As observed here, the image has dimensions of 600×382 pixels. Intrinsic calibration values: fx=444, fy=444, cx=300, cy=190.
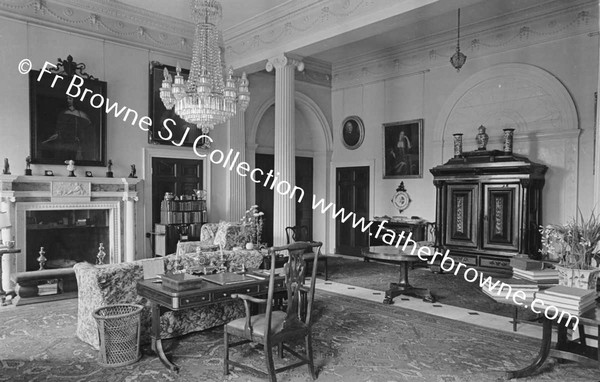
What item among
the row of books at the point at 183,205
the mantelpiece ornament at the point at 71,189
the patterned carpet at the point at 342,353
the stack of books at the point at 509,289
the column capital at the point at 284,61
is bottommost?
the patterned carpet at the point at 342,353

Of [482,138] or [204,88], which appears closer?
[204,88]

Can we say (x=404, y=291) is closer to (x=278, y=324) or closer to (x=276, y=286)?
(x=276, y=286)

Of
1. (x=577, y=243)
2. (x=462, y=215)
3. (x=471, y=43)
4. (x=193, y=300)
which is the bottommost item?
(x=193, y=300)

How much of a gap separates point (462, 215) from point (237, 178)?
4774mm

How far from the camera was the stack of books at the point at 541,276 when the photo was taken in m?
3.85

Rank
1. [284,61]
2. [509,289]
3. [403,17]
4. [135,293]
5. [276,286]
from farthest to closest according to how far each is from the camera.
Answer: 1. [284,61]
2. [403,17]
3. [135,293]
4. [276,286]
5. [509,289]

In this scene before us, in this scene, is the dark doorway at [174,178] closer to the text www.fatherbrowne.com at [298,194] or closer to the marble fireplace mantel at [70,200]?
the text www.fatherbrowne.com at [298,194]

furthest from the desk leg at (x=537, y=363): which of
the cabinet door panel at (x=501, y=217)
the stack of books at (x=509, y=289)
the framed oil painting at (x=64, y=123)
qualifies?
the framed oil painting at (x=64, y=123)

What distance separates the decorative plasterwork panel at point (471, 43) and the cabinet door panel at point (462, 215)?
2686 millimetres

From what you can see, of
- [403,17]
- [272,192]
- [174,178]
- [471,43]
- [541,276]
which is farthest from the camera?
Answer: [272,192]

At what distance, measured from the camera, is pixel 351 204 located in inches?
433

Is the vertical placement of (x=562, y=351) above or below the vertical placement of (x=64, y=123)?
below

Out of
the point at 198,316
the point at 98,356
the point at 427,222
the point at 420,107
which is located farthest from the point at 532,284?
the point at 420,107

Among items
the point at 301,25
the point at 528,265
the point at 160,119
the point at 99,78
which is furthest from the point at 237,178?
the point at 528,265
